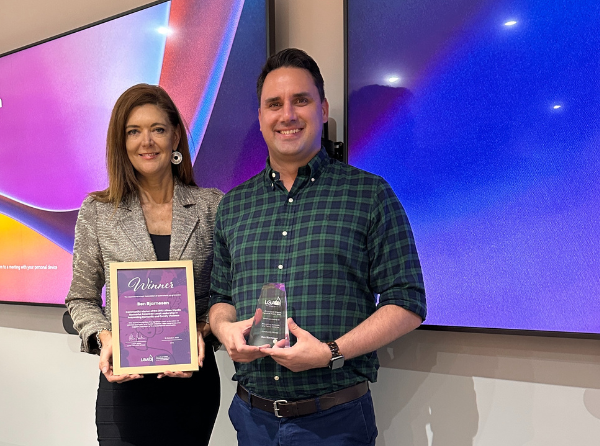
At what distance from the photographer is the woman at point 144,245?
1.64 meters

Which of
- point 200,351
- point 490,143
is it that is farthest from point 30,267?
point 490,143

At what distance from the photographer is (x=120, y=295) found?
5.13ft

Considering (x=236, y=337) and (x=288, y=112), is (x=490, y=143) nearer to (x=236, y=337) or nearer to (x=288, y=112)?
(x=288, y=112)

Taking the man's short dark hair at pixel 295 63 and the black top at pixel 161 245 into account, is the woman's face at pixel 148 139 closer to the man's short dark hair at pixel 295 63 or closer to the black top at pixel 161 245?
the black top at pixel 161 245

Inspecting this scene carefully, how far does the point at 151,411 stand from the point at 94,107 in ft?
5.08

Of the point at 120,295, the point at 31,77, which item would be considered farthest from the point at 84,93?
the point at 120,295

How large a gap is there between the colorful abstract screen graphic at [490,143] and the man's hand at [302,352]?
1.85 feet

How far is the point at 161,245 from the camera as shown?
170cm

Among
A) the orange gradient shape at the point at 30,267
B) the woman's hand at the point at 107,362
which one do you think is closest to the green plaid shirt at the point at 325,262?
the woman's hand at the point at 107,362

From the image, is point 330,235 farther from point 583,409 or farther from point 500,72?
point 583,409

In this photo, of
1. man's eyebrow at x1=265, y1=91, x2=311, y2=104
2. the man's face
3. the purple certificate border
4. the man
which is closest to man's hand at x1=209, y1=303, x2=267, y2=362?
the man

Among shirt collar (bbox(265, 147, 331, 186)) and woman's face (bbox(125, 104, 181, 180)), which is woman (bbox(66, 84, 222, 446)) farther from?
shirt collar (bbox(265, 147, 331, 186))

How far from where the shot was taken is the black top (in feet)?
5.54

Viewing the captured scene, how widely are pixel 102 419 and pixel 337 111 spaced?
1268 millimetres
